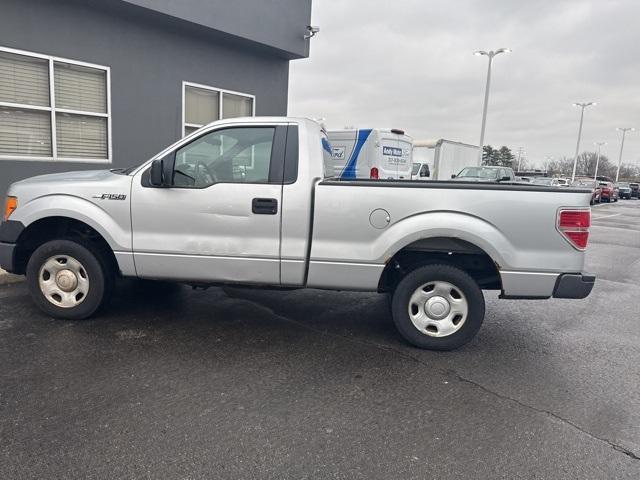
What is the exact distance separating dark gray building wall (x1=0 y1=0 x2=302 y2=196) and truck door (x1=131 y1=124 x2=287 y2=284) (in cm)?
526

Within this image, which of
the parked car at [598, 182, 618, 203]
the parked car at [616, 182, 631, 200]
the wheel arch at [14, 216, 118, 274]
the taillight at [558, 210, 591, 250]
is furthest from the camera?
the parked car at [616, 182, 631, 200]

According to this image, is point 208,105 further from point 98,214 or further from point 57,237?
point 98,214

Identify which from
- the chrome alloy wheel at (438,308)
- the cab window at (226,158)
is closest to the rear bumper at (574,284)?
the chrome alloy wheel at (438,308)

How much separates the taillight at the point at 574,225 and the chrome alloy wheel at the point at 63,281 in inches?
174

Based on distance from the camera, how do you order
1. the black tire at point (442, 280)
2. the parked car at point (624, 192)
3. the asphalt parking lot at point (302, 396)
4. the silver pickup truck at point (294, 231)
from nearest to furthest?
the asphalt parking lot at point (302, 396), the silver pickup truck at point (294, 231), the black tire at point (442, 280), the parked car at point (624, 192)

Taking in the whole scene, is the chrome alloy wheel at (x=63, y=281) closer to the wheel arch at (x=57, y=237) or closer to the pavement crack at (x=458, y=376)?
the wheel arch at (x=57, y=237)

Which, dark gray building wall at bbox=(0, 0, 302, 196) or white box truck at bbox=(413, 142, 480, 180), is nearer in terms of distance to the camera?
dark gray building wall at bbox=(0, 0, 302, 196)

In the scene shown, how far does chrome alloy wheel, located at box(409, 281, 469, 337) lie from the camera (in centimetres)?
423

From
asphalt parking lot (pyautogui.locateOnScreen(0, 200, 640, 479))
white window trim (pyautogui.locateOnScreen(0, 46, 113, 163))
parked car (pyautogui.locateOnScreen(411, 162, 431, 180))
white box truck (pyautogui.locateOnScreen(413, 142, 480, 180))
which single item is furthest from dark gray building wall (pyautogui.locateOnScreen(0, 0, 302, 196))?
white box truck (pyautogui.locateOnScreen(413, 142, 480, 180))

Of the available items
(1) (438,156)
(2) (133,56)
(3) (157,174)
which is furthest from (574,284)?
(1) (438,156)

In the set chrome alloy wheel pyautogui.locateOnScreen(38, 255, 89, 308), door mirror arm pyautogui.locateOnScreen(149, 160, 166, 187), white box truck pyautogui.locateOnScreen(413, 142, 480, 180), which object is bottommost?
chrome alloy wheel pyautogui.locateOnScreen(38, 255, 89, 308)

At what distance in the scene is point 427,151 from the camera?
83.3ft

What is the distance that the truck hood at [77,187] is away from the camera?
4.47 meters

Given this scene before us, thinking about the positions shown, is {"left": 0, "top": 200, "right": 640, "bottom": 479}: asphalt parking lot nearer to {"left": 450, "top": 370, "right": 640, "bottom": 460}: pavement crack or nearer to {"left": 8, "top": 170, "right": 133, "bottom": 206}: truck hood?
{"left": 450, "top": 370, "right": 640, "bottom": 460}: pavement crack
